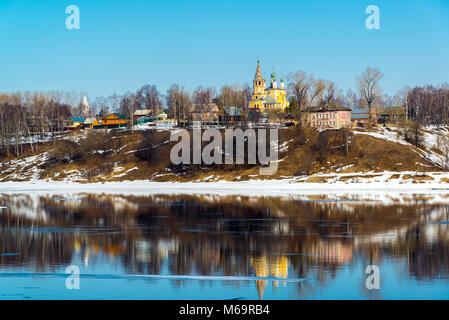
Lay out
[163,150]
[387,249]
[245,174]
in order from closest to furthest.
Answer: [387,249] → [245,174] → [163,150]

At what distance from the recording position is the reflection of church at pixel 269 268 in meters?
20.3

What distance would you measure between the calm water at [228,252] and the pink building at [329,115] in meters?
94.6

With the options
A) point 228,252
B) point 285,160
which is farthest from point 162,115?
point 228,252

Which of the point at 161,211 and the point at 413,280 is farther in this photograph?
the point at 161,211

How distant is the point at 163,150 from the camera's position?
110m

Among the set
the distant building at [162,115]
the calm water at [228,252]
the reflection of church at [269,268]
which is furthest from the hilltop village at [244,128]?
the reflection of church at [269,268]

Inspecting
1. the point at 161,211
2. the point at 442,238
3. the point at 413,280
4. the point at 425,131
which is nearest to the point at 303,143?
the point at 425,131

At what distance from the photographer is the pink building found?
141 meters

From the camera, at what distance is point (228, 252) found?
27.0 metres

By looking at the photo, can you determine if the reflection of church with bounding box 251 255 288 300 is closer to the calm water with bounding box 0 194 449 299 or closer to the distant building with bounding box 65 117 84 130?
the calm water with bounding box 0 194 449 299

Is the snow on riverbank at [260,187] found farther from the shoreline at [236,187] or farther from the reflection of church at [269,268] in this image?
the reflection of church at [269,268]
